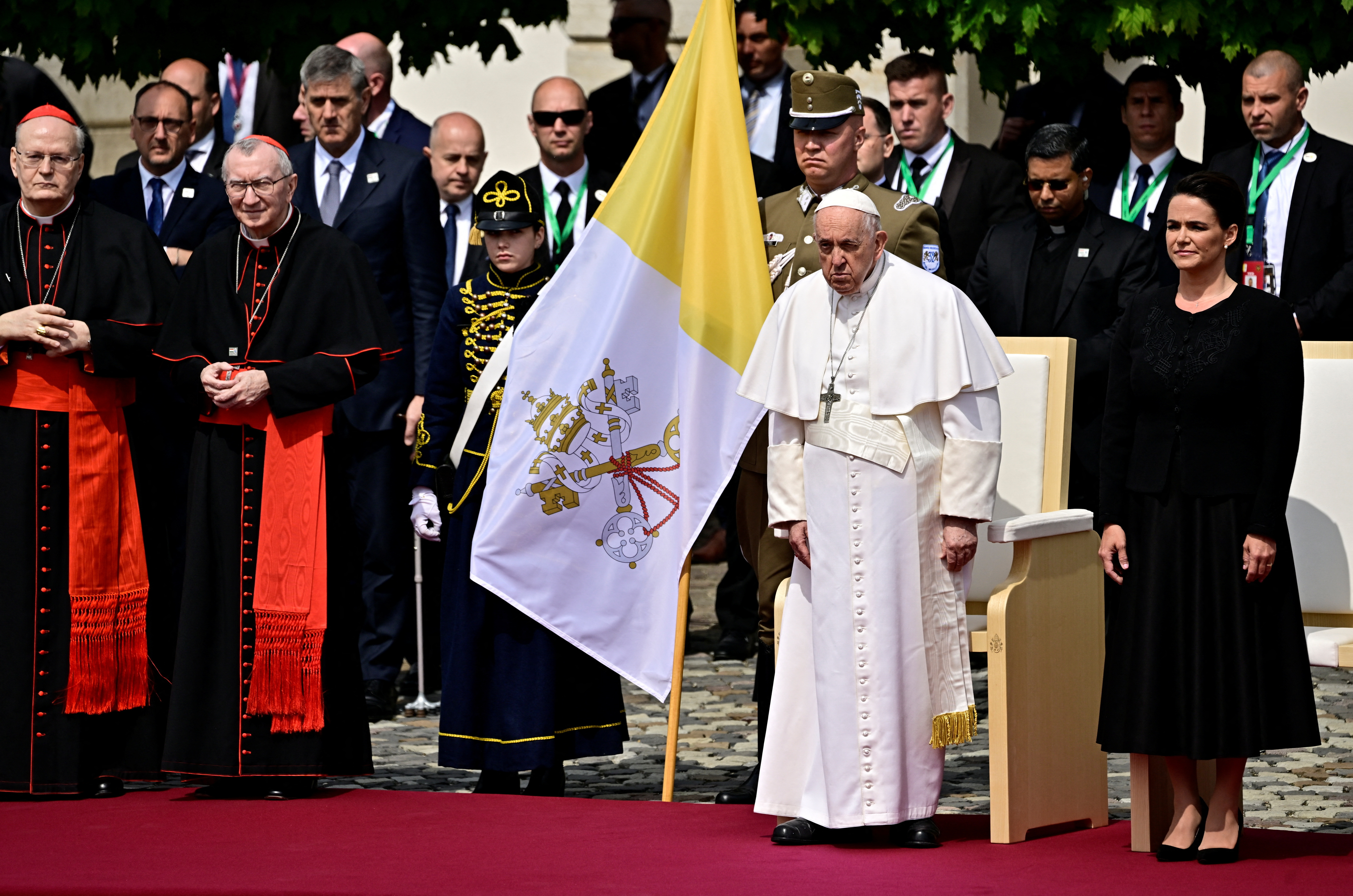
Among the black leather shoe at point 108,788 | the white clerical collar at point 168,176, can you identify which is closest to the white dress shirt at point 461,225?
the white clerical collar at point 168,176

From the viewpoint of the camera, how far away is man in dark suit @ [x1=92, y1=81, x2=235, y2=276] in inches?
348

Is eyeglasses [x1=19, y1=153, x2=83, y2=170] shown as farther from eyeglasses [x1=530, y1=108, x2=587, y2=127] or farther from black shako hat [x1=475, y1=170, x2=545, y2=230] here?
eyeglasses [x1=530, y1=108, x2=587, y2=127]

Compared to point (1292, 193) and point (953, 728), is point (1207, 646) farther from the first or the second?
point (1292, 193)

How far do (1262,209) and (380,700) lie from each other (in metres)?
4.09

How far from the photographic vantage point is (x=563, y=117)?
907 centimetres

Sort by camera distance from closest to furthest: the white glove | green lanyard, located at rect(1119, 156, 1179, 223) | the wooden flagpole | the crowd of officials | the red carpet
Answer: the red carpet, the wooden flagpole, the crowd of officials, the white glove, green lanyard, located at rect(1119, 156, 1179, 223)

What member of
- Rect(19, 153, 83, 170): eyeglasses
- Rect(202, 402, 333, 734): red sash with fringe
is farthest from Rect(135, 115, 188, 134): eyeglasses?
Rect(202, 402, 333, 734): red sash with fringe

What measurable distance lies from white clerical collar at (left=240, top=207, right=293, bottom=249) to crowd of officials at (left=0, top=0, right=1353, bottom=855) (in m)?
0.05

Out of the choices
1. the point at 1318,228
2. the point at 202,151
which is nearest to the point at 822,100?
the point at 1318,228

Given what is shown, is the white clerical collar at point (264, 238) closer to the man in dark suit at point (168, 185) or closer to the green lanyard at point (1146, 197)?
the man in dark suit at point (168, 185)

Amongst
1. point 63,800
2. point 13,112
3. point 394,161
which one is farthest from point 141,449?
point 13,112

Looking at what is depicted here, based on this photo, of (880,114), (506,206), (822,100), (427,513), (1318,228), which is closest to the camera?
(822,100)

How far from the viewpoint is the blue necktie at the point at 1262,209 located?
827 cm

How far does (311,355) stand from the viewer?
6.83 meters
